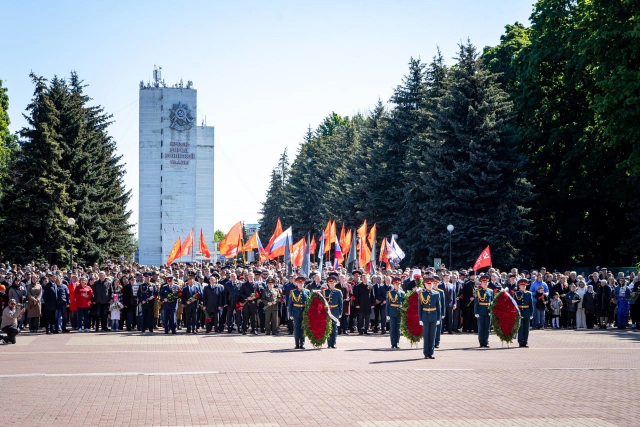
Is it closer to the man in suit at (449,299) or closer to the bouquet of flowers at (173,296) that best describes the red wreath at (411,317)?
the man in suit at (449,299)

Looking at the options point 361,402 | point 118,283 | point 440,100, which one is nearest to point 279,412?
point 361,402

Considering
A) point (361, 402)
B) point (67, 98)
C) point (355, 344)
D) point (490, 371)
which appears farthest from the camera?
point (67, 98)

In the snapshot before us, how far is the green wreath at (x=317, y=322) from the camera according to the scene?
21.7m

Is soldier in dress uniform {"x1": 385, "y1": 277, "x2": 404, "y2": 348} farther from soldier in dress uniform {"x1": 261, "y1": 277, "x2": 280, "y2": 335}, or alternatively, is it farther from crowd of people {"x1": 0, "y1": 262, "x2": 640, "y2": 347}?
soldier in dress uniform {"x1": 261, "y1": 277, "x2": 280, "y2": 335}

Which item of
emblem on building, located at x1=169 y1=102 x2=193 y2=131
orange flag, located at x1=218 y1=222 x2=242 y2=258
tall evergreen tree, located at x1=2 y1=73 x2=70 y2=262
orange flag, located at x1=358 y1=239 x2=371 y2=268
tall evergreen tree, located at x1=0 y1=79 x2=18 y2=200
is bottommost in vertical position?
orange flag, located at x1=358 y1=239 x2=371 y2=268

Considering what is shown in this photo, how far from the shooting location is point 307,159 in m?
83.5

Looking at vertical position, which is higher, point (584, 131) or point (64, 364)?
point (584, 131)

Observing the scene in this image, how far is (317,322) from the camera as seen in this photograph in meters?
21.7

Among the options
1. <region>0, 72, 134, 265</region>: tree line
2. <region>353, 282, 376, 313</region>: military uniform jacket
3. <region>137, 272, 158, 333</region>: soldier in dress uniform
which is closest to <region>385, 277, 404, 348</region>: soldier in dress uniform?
<region>353, 282, 376, 313</region>: military uniform jacket

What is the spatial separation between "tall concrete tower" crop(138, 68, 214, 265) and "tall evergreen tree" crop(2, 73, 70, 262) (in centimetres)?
5788

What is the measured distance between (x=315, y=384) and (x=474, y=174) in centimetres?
3147

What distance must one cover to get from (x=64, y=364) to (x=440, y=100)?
109 feet

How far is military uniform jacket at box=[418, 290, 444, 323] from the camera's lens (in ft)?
64.7

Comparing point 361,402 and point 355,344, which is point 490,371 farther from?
point 355,344
